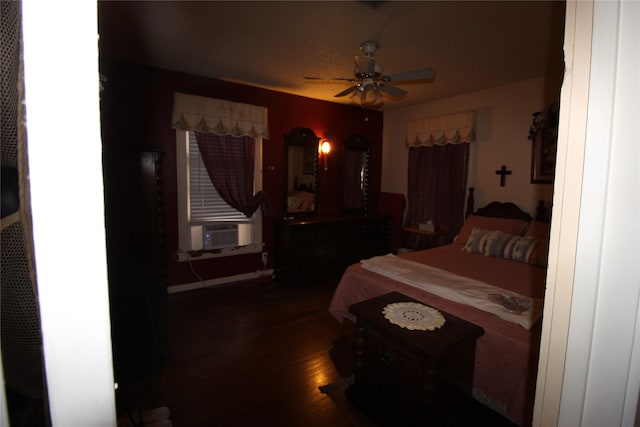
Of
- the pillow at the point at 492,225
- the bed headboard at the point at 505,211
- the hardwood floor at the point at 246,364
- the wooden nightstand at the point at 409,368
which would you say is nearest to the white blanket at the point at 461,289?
the wooden nightstand at the point at 409,368

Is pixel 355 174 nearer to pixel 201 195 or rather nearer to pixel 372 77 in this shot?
pixel 201 195

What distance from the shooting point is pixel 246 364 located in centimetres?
229

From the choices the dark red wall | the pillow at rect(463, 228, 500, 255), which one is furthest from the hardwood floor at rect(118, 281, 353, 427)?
the pillow at rect(463, 228, 500, 255)

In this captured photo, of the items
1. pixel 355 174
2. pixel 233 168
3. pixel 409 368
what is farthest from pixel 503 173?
pixel 233 168

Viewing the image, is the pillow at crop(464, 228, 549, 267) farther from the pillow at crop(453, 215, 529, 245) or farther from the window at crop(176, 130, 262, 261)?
the window at crop(176, 130, 262, 261)

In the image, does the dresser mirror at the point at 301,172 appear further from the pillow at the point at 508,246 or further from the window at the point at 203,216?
the pillow at the point at 508,246

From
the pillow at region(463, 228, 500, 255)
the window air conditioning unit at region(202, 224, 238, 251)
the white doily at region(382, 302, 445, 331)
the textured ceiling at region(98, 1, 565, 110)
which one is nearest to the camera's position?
the white doily at region(382, 302, 445, 331)

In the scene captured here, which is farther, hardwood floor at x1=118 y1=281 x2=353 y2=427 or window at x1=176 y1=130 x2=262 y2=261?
window at x1=176 y1=130 x2=262 y2=261

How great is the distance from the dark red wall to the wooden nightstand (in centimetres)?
175

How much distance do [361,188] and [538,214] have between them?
2.44 m

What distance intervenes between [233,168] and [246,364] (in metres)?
2.32

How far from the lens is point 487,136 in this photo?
3982 millimetres

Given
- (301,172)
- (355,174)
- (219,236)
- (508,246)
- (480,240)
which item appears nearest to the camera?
(508,246)

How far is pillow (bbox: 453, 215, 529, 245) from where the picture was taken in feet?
11.3
